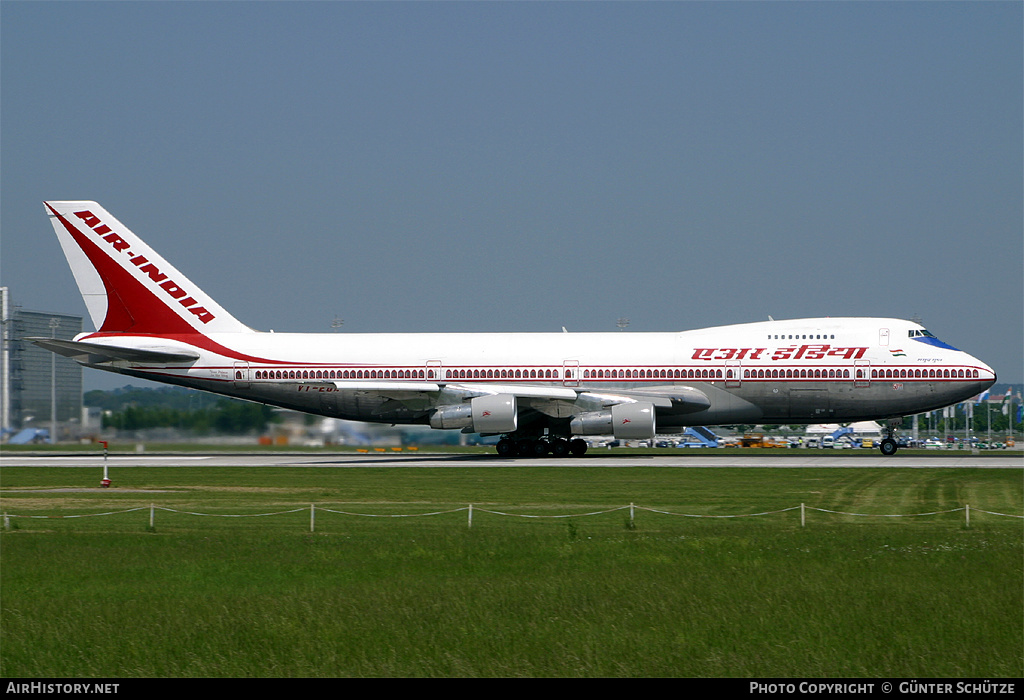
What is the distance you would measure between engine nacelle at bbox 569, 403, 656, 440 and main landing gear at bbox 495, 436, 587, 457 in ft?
10.2

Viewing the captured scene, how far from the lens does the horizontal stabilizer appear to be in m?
43.4

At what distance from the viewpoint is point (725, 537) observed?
68.9 feet

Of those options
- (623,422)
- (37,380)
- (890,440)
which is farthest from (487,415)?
(37,380)

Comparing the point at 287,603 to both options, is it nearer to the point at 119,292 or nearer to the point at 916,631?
the point at 916,631

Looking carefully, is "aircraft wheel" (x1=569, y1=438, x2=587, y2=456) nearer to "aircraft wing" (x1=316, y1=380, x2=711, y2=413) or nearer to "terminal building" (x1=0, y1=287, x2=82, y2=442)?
"aircraft wing" (x1=316, y1=380, x2=711, y2=413)

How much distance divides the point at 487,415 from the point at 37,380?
98.9 feet

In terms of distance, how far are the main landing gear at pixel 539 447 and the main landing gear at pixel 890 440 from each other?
43.9 ft

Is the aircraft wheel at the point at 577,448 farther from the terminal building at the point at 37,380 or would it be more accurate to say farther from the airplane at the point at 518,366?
the terminal building at the point at 37,380

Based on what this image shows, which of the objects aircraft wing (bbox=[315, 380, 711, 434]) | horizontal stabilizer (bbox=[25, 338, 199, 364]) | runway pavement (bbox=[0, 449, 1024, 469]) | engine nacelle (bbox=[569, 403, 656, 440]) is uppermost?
horizontal stabilizer (bbox=[25, 338, 199, 364])

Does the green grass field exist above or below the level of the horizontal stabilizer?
below

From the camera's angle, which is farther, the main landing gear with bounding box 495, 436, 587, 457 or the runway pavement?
the main landing gear with bounding box 495, 436, 587, 457

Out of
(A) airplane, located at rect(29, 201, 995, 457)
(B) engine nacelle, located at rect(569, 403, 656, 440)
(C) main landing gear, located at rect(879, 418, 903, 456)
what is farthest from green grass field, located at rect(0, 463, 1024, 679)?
(C) main landing gear, located at rect(879, 418, 903, 456)

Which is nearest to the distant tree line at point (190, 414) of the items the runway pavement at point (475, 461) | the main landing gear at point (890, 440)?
the runway pavement at point (475, 461)
